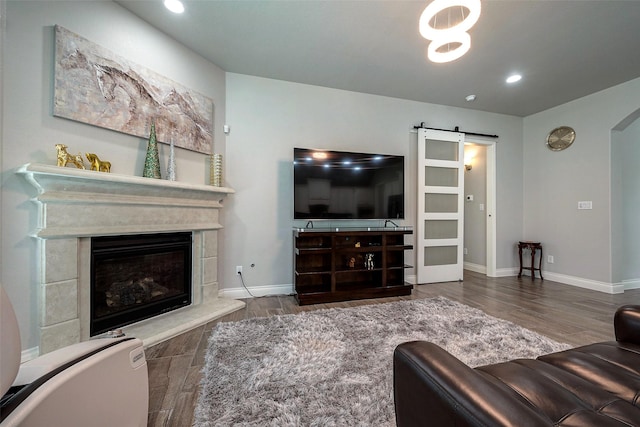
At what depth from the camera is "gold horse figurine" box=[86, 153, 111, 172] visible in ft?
6.24

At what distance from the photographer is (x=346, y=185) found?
10.8ft

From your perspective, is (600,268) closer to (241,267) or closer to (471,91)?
(471,91)

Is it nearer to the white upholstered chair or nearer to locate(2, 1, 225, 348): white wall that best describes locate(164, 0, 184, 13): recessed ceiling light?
locate(2, 1, 225, 348): white wall

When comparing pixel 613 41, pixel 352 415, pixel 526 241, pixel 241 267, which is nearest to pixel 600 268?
pixel 526 241

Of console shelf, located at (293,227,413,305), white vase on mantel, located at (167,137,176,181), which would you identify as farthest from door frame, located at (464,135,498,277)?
white vase on mantel, located at (167,137,176,181)

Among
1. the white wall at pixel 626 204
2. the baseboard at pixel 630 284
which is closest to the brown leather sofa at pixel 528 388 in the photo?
the white wall at pixel 626 204

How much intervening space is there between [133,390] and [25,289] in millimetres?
1377

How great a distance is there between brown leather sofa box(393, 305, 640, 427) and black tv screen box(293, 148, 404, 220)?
2.38 m

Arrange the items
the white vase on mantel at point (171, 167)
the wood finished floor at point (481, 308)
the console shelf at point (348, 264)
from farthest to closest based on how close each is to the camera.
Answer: the console shelf at point (348, 264), the white vase on mantel at point (171, 167), the wood finished floor at point (481, 308)

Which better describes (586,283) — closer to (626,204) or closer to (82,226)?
(626,204)

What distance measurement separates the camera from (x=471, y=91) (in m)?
3.59

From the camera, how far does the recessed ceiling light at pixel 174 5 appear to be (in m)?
2.10

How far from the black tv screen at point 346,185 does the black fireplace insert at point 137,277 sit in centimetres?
141

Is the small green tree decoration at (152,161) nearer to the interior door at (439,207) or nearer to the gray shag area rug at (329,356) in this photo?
the gray shag area rug at (329,356)
